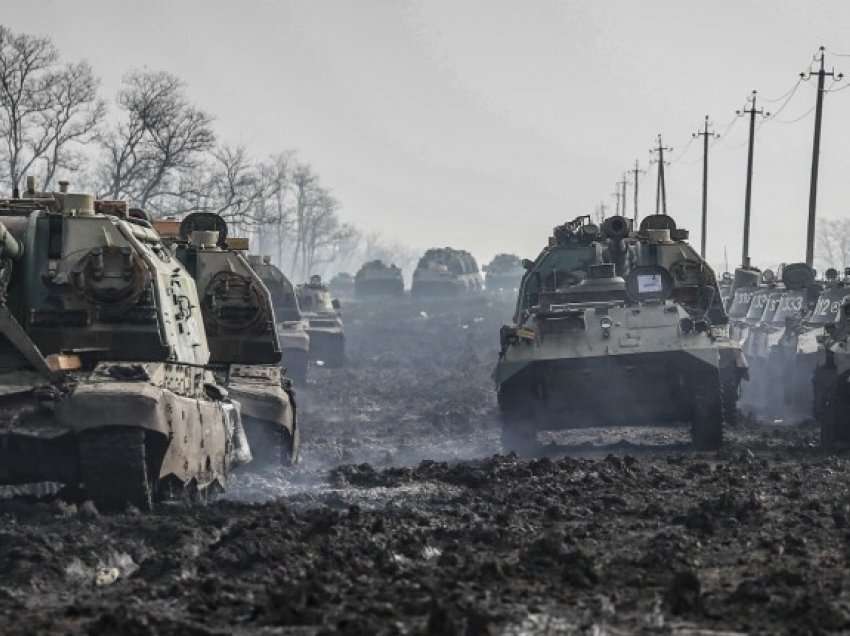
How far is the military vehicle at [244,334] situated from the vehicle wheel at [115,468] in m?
4.57

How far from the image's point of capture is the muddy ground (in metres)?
7.90

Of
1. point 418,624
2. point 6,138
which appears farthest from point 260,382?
point 6,138

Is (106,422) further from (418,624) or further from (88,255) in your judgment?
(418,624)

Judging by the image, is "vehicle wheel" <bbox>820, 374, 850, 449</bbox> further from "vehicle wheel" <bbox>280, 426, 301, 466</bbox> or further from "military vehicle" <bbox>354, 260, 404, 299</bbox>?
"military vehicle" <bbox>354, 260, 404, 299</bbox>

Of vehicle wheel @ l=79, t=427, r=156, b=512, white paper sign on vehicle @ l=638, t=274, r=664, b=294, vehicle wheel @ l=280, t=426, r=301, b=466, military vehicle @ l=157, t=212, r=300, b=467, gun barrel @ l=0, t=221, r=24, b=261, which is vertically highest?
gun barrel @ l=0, t=221, r=24, b=261

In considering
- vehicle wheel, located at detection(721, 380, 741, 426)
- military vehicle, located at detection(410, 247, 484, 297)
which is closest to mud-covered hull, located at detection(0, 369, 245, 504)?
vehicle wheel, located at detection(721, 380, 741, 426)

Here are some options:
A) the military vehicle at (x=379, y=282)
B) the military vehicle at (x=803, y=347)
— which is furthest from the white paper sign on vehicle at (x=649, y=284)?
the military vehicle at (x=379, y=282)

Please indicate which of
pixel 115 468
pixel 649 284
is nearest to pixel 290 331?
pixel 649 284

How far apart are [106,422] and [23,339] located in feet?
4.35

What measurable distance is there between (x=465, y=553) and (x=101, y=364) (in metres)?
3.86

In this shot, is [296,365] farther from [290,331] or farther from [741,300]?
[741,300]

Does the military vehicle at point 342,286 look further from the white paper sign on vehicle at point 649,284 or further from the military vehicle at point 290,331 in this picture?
the white paper sign on vehicle at point 649,284

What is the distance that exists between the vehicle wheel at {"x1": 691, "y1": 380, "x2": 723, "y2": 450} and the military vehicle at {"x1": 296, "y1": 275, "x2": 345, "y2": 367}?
20325 millimetres

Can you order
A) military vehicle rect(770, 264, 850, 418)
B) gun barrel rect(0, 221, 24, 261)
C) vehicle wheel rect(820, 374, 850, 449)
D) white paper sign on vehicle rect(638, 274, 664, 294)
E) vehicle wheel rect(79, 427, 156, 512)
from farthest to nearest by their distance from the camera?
military vehicle rect(770, 264, 850, 418) → white paper sign on vehicle rect(638, 274, 664, 294) → vehicle wheel rect(820, 374, 850, 449) → gun barrel rect(0, 221, 24, 261) → vehicle wheel rect(79, 427, 156, 512)
